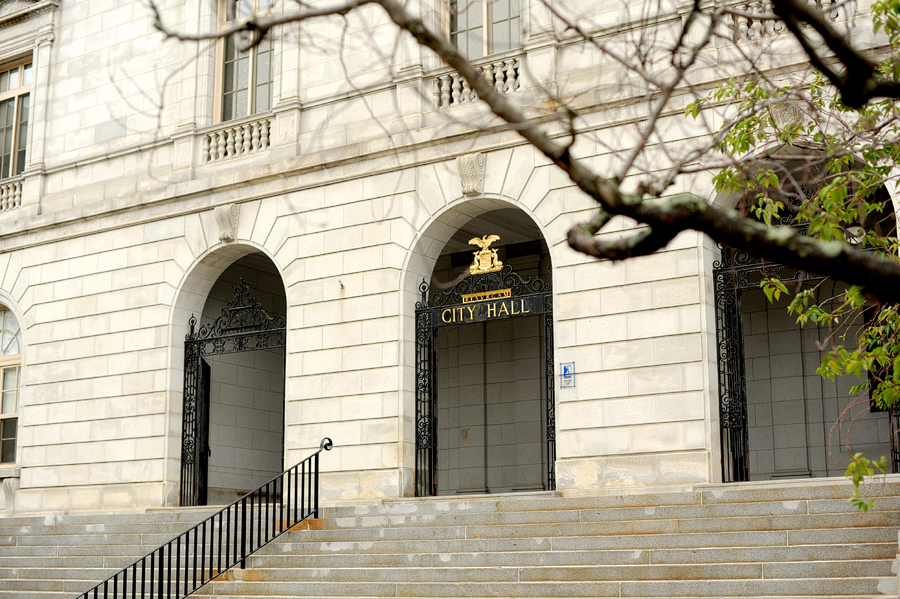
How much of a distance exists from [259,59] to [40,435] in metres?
8.03

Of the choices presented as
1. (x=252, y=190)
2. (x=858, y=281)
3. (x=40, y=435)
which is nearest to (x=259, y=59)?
(x=252, y=190)

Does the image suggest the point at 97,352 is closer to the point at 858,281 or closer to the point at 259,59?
the point at 259,59

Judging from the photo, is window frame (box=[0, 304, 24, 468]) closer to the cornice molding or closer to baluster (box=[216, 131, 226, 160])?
baluster (box=[216, 131, 226, 160])

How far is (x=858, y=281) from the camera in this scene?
434 cm

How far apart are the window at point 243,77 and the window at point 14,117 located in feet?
17.0

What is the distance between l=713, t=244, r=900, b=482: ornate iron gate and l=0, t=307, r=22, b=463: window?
45.6 feet

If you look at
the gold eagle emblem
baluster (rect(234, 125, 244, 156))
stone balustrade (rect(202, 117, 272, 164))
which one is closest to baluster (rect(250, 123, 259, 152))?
stone balustrade (rect(202, 117, 272, 164))

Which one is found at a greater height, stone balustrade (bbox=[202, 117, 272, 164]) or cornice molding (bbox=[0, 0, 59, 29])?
cornice molding (bbox=[0, 0, 59, 29])

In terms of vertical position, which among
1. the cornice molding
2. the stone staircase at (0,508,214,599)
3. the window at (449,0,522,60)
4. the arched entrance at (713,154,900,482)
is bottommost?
the stone staircase at (0,508,214,599)

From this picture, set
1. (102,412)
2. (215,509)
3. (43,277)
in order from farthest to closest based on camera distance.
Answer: (43,277), (102,412), (215,509)

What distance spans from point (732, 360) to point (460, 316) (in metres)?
4.20

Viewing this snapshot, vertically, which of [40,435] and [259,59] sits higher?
[259,59]

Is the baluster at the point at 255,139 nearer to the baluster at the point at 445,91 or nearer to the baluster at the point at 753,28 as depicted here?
the baluster at the point at 445,91

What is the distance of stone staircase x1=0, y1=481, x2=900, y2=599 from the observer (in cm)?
1011
